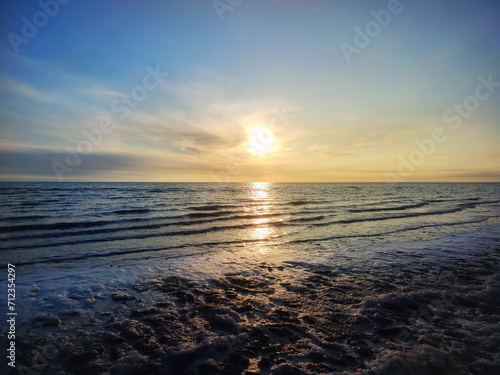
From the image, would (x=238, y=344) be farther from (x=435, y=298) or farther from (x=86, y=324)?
(x=435, y=298)

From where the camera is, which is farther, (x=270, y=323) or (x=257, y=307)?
(x=257, y=307)

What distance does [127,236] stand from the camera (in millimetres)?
16656

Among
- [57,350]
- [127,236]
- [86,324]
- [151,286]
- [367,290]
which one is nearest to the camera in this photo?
[57,350]

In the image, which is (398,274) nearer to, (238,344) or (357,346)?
(357,346)

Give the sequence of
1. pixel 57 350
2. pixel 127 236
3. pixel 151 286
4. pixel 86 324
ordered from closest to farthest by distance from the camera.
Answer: pixel 57 350 < pixel 86 324 < pixel 151 286 < pixel 127 236

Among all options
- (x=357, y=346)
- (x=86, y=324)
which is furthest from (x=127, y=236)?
(x=357, y=346)

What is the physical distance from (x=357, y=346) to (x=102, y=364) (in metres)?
4.88

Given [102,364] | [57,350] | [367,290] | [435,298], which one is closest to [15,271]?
[57,350]

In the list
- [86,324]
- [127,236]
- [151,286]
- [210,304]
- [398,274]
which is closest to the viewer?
[86,324]

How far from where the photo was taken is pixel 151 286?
8211 millimetres

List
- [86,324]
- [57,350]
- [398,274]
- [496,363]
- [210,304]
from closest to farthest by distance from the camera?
1. [496,363]
2. [57,350]
3. [86,324]
4. [210,304]
5. [398,274]

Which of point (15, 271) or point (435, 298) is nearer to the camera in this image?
point (435, 298)

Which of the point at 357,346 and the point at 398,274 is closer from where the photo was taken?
the point at 357,346

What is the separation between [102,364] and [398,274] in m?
9.69
